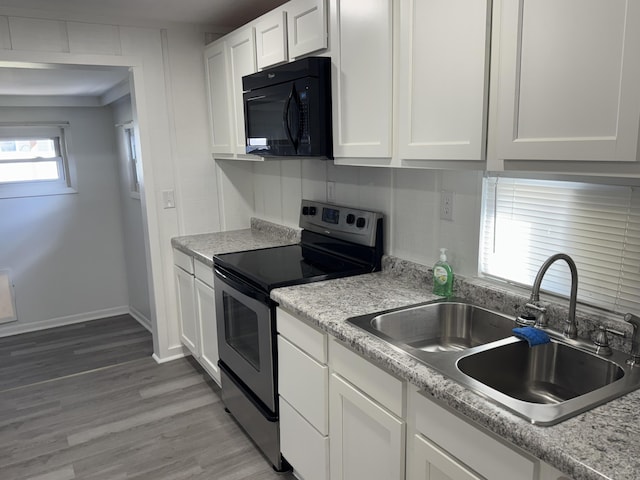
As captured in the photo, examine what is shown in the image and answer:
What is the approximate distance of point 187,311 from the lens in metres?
3.30

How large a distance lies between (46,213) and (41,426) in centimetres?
242

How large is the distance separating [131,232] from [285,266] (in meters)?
2.77

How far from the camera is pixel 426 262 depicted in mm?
2115

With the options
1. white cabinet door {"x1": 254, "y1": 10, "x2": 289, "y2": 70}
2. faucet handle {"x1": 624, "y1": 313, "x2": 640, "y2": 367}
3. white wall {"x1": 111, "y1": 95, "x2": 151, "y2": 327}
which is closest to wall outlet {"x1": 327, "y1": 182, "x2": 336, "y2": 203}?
white cabinet door {"x1": 254, "y1": 10, "x2": 289, "y2": 70}

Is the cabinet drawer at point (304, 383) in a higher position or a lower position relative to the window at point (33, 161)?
lower

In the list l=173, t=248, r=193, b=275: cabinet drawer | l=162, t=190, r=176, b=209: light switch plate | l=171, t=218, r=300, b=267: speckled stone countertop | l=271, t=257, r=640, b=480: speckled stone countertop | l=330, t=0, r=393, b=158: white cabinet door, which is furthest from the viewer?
l=162, t=190, r=176, b=209: light switch plate

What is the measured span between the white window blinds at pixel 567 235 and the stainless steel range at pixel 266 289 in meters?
0.61

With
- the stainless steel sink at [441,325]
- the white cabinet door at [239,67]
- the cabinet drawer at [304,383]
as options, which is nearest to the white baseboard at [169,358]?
the white cabinet door at [239,67]

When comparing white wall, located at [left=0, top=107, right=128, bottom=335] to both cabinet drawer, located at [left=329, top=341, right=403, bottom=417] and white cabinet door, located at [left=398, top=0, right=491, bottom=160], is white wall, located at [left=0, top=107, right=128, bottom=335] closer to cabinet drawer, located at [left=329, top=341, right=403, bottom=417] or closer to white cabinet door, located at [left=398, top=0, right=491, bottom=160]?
cabinet drawer, located at [left=329, top=341, right=403, bottom=417]

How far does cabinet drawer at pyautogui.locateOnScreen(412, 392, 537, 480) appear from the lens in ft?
3.52

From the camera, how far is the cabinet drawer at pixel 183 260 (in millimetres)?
3115

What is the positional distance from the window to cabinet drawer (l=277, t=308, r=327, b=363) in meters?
3.54

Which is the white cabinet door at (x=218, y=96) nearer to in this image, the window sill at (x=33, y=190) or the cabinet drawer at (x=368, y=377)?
the cabinet drawer at (x=368, y=377)

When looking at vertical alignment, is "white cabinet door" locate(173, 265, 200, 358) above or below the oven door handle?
below
